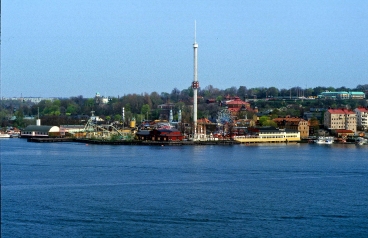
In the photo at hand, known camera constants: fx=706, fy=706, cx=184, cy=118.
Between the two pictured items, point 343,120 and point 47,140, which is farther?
point 343,120

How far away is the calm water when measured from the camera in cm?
525

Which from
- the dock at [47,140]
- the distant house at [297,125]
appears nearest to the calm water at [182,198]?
the dock at [47,140]

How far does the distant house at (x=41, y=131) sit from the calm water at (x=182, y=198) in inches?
280

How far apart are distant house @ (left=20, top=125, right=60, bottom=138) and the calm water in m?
7.11

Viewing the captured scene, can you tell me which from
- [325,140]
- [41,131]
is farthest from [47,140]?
[325,140]

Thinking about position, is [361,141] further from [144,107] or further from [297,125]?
[144,107]

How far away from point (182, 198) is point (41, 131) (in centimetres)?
1155

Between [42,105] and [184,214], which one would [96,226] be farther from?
[42,105]

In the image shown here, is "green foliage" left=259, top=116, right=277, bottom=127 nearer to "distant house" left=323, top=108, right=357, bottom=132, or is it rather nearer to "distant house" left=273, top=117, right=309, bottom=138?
"distant house" left=273, top=117, right=309, bottom=138

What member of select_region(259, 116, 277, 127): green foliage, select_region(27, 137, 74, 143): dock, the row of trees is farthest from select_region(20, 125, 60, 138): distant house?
select_region(259, 116, 277, 127): green foliage

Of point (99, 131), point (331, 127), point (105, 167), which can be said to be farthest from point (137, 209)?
point (331, 127)

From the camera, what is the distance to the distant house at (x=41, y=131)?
1731cm

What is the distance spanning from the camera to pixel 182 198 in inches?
254

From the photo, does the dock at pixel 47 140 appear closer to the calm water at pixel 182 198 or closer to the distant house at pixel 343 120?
the calm water at pixel 182 198
